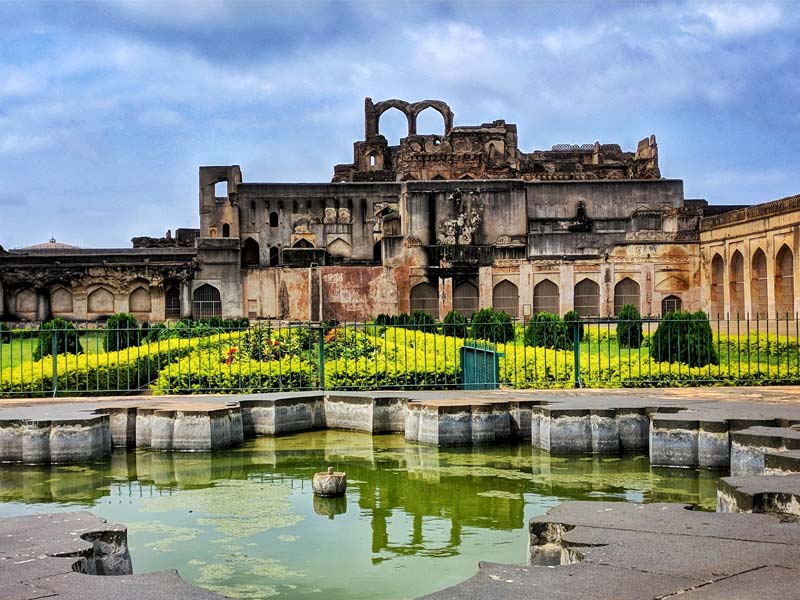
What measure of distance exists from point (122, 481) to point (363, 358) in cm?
576

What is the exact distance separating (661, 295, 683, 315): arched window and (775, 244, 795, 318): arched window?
4316 millimetres

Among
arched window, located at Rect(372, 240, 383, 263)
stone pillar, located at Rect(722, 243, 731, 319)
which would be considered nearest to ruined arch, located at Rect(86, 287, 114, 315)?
arched window, located at Rect(372, 240, 383, 263)

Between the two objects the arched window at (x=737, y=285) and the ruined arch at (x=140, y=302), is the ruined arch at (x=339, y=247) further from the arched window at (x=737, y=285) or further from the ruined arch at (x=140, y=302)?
the arched window at (x=737, y=285)

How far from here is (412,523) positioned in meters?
7.24

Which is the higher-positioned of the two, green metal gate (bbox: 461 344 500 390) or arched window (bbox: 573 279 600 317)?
arched window (bbox: 573 279 600 317)

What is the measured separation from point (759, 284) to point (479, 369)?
56.9 feet

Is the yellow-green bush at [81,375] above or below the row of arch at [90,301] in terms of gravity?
below

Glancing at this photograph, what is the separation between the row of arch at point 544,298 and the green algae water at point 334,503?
2027 cm

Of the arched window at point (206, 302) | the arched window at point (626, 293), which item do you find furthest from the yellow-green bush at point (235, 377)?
the arched window at point (206, 302)

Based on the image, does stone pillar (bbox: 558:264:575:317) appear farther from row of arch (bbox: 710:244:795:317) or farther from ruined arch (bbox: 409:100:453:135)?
ruined arch (bbox: 409:100:453:135)

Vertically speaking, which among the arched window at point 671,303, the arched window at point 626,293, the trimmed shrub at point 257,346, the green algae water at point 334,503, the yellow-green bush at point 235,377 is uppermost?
the arched window at point 626,293

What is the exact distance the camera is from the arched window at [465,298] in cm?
3138

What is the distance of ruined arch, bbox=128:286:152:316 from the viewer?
3397 cm

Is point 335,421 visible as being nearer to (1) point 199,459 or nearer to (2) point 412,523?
(1) point 199,459
